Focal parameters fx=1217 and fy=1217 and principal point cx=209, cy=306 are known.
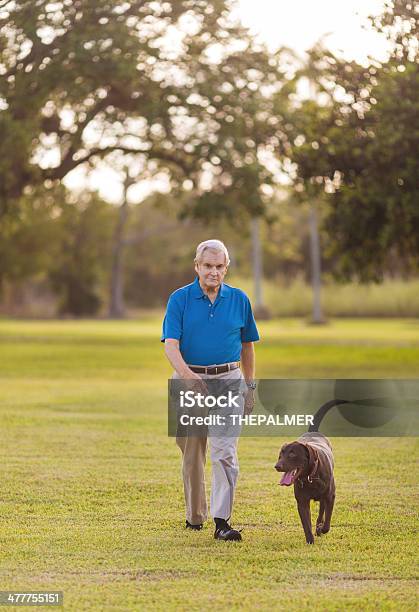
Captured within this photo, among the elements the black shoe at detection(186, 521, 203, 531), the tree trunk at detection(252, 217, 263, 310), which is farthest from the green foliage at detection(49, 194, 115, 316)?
the black shoe at detection(186, 521, 203, 531)

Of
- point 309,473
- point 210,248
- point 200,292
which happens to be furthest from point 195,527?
point 210,248

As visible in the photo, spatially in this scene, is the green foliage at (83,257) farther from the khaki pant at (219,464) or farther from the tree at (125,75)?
the khaki pant at (219,464)

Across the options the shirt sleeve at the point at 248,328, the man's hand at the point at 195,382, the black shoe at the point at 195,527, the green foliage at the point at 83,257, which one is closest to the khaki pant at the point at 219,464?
the man's hand at the point at 195,382

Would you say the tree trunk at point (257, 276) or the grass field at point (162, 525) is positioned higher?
the tree trunk at point (257, 276)

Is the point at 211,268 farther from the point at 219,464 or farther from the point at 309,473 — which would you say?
the point at 309,473

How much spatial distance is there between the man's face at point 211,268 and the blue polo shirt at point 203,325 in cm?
14

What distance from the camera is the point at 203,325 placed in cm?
816

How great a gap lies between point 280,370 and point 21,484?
55.9ft

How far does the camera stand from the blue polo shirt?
26.7ft

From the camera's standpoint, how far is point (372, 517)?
30.5 ft

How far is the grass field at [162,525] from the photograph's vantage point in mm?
6785

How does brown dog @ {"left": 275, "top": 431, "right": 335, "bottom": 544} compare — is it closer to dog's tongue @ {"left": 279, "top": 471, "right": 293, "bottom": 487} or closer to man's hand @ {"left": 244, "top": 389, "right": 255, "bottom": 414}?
dog's tongue @ {"left": 279, "top": 471, "right": 293, "bottom": 487}

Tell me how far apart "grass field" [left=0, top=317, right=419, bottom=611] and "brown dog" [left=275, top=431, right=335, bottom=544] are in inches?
8.1

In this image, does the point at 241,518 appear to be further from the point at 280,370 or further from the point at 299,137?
the point at 299,137
